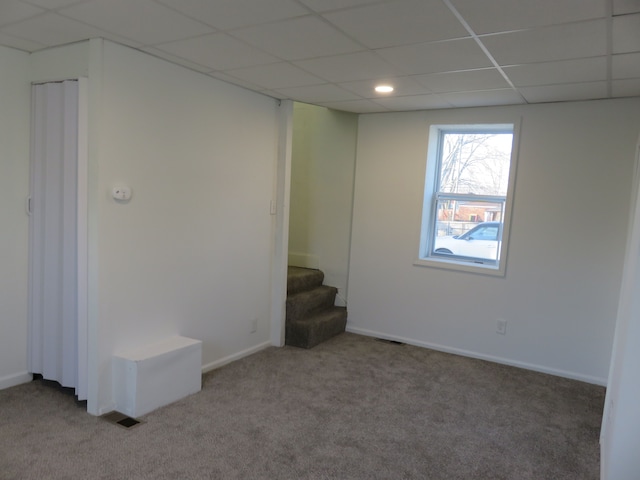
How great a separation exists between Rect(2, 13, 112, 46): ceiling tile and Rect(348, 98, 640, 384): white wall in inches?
106

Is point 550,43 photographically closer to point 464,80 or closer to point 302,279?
point 464,80

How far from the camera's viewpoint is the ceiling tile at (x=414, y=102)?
364 cm

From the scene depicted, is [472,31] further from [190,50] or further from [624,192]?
[624,192]

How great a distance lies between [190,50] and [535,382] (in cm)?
349

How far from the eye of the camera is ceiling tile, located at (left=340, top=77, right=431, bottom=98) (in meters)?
3.11

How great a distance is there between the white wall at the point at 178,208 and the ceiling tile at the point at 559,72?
2.00 m

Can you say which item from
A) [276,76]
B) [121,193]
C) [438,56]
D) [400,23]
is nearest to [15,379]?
[121,193]

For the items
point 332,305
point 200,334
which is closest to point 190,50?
point 200,334

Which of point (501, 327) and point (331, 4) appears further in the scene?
point (501, 327)

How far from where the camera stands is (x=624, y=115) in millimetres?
3371

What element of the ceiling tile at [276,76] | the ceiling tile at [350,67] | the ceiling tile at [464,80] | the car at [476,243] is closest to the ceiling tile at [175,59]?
the ceiling tile at [276,76]

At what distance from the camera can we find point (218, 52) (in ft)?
8.68

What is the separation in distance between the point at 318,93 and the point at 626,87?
2181 mm

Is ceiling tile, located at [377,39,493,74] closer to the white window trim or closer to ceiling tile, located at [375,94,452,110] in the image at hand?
ceiling tile, located at [375,94,452,110]
